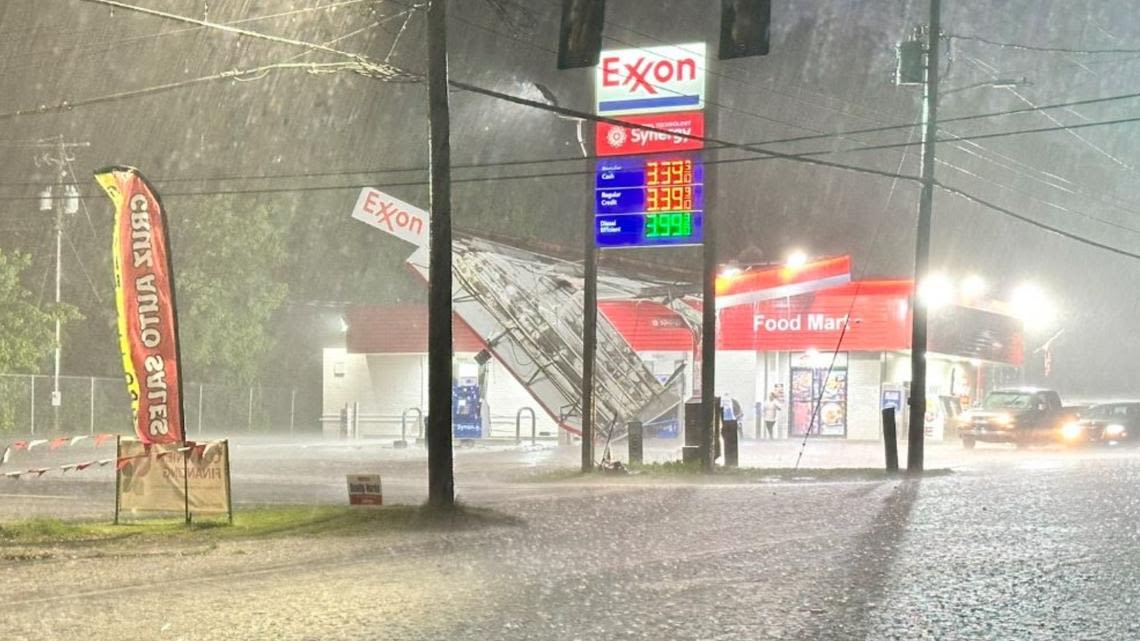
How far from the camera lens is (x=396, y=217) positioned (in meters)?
36.5

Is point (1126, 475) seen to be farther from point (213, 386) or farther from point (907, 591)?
point (213, 386)

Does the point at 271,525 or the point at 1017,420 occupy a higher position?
the point at 1017,420

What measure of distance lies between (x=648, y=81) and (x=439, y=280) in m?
10.1

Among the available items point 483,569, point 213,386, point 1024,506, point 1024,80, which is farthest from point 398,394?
point 483,569

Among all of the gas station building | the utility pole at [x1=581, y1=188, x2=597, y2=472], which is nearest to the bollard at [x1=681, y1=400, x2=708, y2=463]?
the utility pole at [x1=581, y1=188, x2=597, y2=472]

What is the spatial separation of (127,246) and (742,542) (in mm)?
7693

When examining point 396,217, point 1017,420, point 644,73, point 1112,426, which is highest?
point 644,73

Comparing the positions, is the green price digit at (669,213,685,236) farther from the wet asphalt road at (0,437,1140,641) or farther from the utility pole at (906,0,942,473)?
the wet asphalt road at (0,437,1140,641)

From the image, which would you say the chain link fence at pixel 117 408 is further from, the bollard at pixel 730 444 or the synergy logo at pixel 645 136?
the bollard at pixel 730 444

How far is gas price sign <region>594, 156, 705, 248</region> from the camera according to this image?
2425 centimetres

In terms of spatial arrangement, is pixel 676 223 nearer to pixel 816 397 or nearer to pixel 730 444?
pixel 730 444

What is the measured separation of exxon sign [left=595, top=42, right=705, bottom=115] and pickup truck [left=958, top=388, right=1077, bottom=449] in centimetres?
1502

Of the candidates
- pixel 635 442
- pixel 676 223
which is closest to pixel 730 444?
pixel 635 442

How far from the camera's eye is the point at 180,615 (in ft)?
30.1
